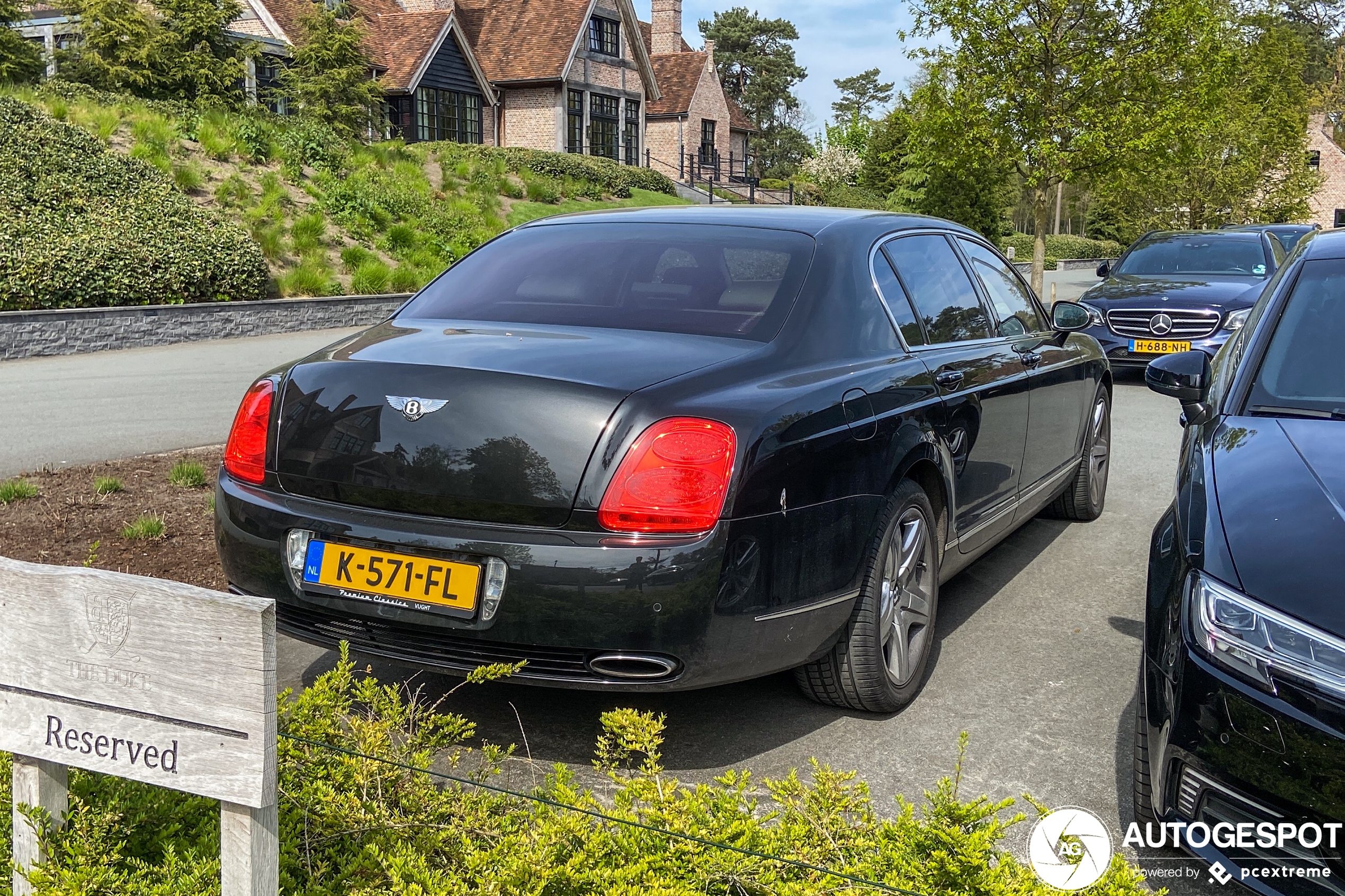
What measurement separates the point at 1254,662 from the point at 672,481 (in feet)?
4.85

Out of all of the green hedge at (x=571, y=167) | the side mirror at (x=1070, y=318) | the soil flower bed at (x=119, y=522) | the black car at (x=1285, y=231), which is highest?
the green hedge at (x=571, y=167)

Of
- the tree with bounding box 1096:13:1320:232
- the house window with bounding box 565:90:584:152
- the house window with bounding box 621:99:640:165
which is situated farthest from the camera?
the house window with bounding box 621:99:640:165

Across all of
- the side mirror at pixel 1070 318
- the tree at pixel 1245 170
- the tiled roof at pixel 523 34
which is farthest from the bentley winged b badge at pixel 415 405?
the tiled roof at pixel 523 34

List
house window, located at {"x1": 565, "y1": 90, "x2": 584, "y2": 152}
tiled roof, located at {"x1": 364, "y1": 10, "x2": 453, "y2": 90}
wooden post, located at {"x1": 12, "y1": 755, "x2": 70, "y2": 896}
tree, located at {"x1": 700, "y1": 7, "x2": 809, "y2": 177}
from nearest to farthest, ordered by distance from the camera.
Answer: wooden post, located at {"x1": 12, "y1": 755, "x2": 70, "y2": 896} < tiled roof, located at {"x1": 364, "y1": 10, "x2": 453, "y2": 90} < house window, located at {"x1": 565, "y1": 90, "x2": 584, "y2": 152} < tree, located at {"x1": 700, "y1": 7, "x2": 809, "y2": 177}

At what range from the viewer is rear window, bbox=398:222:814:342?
3.98 m

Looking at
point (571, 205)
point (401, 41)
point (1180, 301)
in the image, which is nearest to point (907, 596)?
point (1180, 301)

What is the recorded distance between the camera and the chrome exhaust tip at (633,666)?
129 inches

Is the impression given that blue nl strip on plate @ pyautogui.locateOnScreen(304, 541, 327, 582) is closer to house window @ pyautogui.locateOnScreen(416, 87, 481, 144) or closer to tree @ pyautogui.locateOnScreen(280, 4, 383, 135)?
tree @ pyautogui.locateOnScreen(280, 4, 383, 135)

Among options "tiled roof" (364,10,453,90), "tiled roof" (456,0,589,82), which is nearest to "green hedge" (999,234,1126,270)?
"tiled roof" (456,0,589,82)

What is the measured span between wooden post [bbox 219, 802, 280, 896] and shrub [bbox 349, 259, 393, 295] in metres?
16.3

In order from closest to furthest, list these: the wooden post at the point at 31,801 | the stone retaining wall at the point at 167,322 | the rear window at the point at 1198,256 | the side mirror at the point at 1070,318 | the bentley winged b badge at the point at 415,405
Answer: the wooden post at the point at 31,801 < the bentley winged b badge at the point at 415,405 < the side mirror at the point at 1070,318 < the stone retaining wall at the point at 167,322 < the rear window at the point at 1198,256

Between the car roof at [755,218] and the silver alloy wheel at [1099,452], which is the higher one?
the car roof at [755,218]

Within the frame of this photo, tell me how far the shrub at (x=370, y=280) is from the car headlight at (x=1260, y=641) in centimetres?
1630

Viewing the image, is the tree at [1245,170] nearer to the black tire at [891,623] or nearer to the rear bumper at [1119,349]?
the rear bumper at [1119,349]
